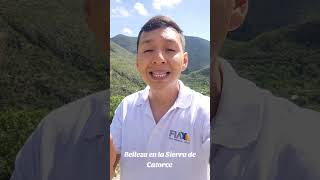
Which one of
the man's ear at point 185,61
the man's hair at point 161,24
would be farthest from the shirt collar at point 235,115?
the man's hair at point 161,24

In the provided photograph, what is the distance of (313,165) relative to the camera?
3354mm

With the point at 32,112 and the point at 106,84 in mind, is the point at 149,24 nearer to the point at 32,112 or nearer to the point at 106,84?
the point at 106,84

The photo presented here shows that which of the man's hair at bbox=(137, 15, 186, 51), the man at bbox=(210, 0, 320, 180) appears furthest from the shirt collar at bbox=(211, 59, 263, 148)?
the man's hair at bbox=(137, 15, 186, 51)

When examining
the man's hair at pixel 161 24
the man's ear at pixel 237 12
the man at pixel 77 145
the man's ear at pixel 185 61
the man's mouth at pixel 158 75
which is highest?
the man's ear at pixel 237 12

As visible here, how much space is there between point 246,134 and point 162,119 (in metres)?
0.64

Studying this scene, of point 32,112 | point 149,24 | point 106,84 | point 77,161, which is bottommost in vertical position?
point 77,161

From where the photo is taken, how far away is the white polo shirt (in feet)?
10.4

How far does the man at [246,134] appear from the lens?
330cm

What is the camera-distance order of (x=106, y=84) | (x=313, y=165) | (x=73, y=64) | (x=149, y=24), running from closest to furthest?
(x=149, y=24)
(x=313, y=165)
(x=106, y=84)
(x=73, y=64)

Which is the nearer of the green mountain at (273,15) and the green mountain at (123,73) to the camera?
the green mountain at (123,73)

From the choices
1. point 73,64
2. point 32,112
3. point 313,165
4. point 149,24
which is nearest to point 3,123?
point 32,112

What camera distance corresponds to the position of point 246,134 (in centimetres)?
334

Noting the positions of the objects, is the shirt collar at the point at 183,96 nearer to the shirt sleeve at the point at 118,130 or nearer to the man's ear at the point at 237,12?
the shirt sleeve at the point at 118,130

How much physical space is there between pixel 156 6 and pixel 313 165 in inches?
64.3
